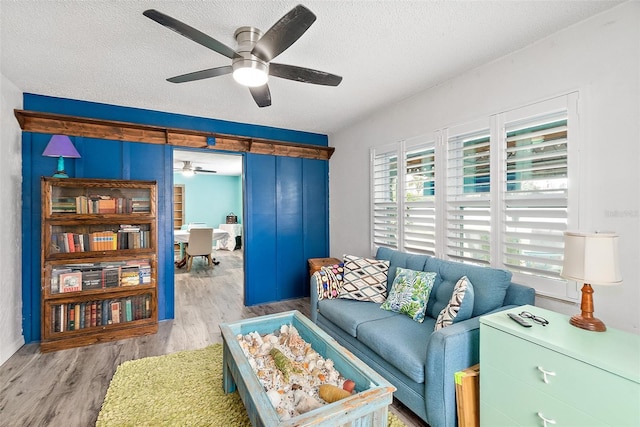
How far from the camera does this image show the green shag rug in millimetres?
1845

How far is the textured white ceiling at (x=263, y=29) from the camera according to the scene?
1.75 meters

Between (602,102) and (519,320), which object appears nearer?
(519,320)

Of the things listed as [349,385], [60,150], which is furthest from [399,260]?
[60,150]

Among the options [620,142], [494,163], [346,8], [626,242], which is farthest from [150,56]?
[626,242]

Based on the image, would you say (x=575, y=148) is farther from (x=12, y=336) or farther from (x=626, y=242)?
(x=12, y=336)

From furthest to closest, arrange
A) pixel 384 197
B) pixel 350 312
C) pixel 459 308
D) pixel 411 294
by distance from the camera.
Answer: pixel 384 197
pixel 350 312
pixel 411 294
pixel 459 308

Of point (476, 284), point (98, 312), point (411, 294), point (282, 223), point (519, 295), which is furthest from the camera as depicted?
point (282, 223)

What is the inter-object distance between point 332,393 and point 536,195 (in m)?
1.95

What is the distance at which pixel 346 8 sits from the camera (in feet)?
5.75

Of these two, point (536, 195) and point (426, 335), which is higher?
point (536, 195)

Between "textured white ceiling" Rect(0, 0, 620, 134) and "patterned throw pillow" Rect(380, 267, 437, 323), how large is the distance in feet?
5.91

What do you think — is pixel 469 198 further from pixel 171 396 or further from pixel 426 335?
pixel 171 396

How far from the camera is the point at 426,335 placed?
2062mm

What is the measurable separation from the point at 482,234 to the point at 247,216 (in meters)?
2.93
